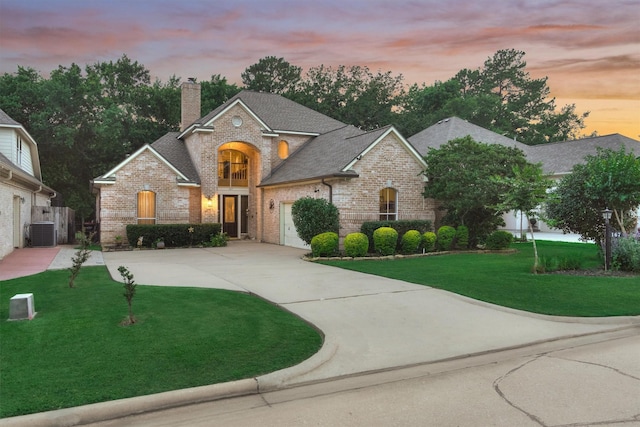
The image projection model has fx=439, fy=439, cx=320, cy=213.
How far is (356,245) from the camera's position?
51.2 ft

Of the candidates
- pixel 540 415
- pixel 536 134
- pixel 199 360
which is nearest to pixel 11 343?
pixel 199 360

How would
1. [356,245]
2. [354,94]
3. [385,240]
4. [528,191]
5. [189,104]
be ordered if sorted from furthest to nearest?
1. [354,94]
2. [189,104]
3. [385,240]
4. [356,245]
5. [528,191]

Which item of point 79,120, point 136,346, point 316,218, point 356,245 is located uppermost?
point 79,120

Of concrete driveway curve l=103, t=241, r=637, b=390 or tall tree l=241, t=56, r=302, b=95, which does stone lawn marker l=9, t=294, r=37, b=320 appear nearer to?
concrete driveway curve l=103, t=241, r=637, b=390

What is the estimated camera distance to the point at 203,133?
23.0m

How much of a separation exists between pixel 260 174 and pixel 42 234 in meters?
10.8

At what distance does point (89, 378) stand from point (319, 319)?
3.67 m

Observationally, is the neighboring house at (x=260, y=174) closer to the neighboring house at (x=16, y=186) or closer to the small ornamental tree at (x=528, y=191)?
the neighboring house at (x=16, y=186)

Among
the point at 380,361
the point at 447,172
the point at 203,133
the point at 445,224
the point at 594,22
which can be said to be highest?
the point at 594,22

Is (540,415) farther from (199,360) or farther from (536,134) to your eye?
(536,134)

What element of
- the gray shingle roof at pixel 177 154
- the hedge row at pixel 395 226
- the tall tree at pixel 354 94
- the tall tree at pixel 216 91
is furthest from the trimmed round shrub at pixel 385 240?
the tall tree at pixel 354 94

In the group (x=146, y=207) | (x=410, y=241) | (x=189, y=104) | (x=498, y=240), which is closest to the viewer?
(x=410, y=241)

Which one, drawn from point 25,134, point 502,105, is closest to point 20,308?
point 25,134

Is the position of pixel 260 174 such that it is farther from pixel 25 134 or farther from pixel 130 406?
pixel 130 406
